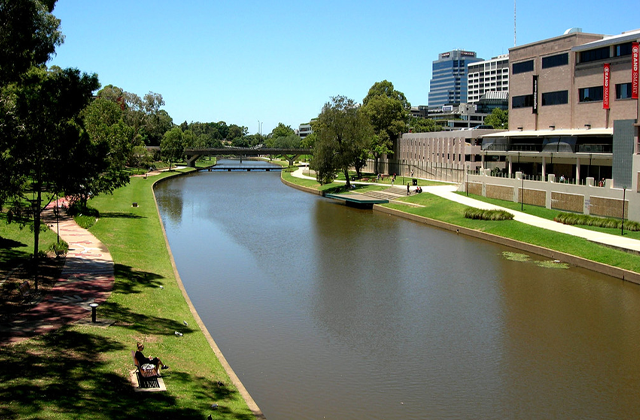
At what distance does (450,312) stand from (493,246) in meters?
19.4

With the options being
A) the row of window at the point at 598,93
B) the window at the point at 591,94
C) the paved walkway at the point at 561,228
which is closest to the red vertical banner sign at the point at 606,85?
the row of window at the point at 598,93

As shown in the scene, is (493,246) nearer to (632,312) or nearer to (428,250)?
(428,250)

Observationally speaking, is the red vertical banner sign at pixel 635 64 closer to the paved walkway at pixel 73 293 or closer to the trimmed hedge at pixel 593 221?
the trimmed hedge at pixel 593 221

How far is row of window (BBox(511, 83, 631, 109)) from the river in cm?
1915

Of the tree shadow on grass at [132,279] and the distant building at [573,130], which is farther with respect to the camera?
the distant building at [573,130]

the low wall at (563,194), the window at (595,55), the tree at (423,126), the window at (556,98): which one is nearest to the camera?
the low wall at (563,194)

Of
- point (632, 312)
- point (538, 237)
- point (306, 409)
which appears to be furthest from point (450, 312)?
point (538, 237)

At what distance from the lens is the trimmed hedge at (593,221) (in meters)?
43.0

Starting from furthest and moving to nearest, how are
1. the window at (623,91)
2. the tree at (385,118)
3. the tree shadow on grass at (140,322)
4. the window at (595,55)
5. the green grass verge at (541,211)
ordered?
the tree at (385,118) < the window at (595,55) < the window at (623,91) < the green grass verge at (541,211) < the tree shadow on grass at (140,322)

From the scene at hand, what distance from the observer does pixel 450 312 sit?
28312 mm

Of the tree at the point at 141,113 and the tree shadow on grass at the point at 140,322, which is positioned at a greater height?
the tree at the point at 141,113

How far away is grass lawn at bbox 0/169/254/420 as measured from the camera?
1477cm

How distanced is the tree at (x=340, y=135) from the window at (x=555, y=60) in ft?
101

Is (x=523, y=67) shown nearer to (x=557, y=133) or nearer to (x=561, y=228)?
(x=557, y=133)
